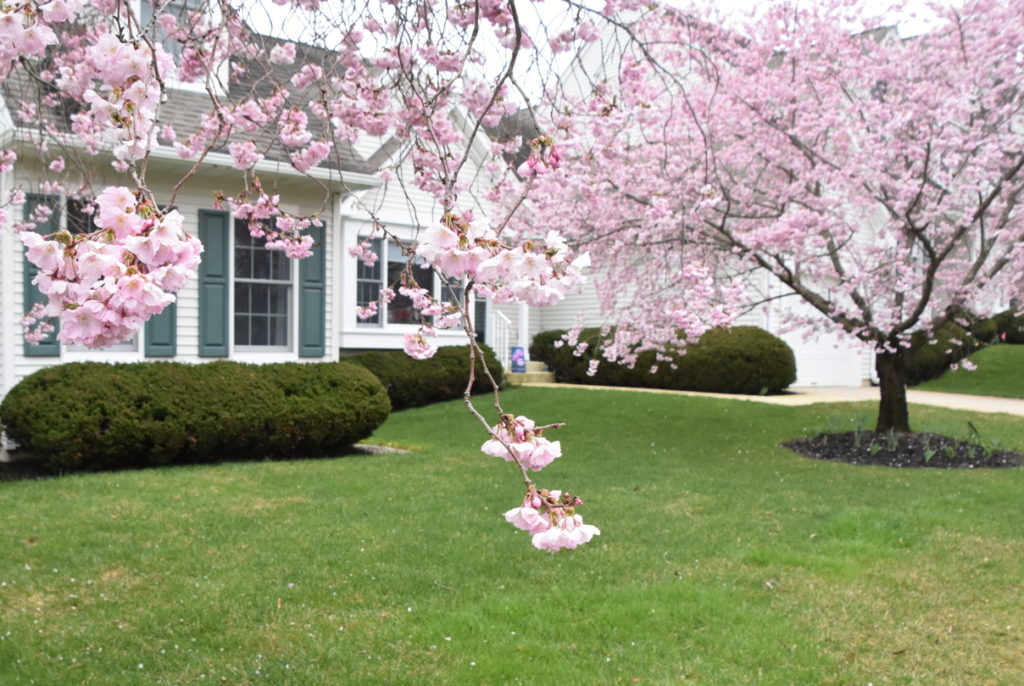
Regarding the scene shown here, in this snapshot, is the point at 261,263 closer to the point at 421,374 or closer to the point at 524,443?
the point at 421,374

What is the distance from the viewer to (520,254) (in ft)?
5.75

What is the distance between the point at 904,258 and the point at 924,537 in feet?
12.0

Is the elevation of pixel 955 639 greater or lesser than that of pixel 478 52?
lesser

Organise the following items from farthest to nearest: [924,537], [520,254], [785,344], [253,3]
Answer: [785,344] → [924,537] → [253,3] → [520,254]

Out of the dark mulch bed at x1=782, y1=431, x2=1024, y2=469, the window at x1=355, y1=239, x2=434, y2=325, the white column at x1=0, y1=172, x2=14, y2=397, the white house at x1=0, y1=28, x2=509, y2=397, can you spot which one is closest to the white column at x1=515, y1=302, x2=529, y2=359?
the window at x1=355, y1=239, x2=434, y2=325

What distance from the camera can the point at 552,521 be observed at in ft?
5.92

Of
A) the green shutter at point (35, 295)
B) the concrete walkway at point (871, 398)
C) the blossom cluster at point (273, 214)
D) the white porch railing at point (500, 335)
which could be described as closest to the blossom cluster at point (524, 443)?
the blossom cluster at point (273, 214)

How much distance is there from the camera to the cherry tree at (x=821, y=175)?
743 centimetres

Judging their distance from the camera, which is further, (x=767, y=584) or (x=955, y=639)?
(x=767, y=584)

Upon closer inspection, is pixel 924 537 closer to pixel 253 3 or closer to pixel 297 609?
pixel 297 609

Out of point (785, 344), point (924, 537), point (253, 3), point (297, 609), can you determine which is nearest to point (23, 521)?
point (297, 609)

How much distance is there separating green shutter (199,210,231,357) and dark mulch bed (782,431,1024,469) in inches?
249

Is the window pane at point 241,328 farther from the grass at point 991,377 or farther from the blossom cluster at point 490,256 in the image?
the grass at point 991,377

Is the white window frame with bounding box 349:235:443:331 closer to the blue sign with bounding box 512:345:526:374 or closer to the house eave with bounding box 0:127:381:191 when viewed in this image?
the house eave with bounding box 0:127:381:191
